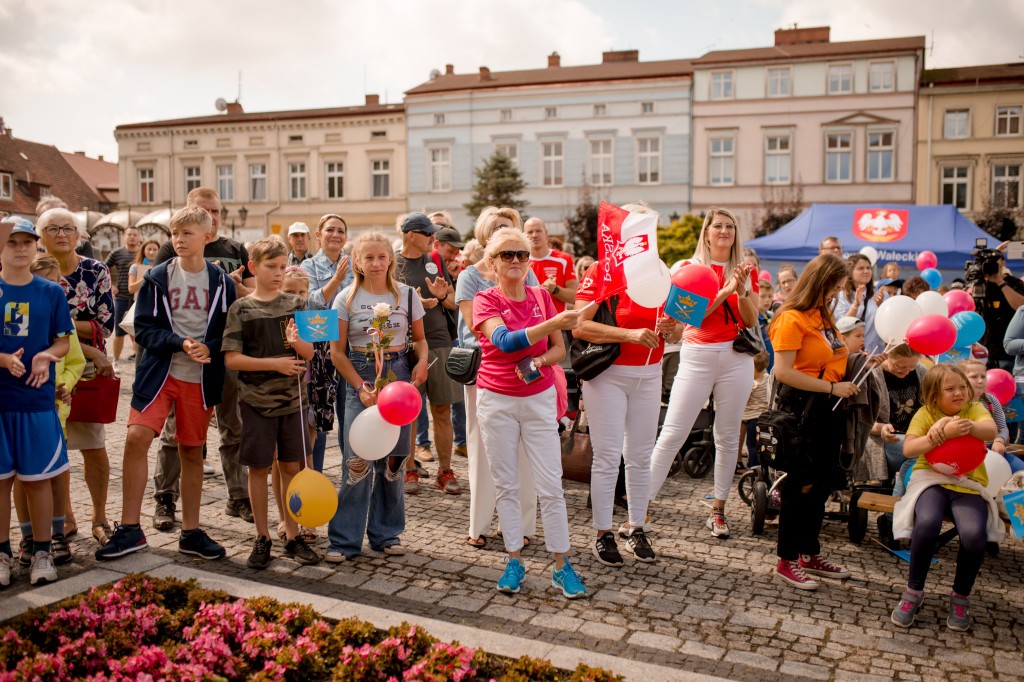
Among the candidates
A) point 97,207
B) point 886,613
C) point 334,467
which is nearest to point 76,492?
point 334,467

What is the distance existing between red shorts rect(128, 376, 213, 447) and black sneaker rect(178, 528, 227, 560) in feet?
1.79

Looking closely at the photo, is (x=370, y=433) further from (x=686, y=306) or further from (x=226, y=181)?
(x=226, y=181)

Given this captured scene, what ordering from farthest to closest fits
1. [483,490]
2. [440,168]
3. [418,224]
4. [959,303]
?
1. [440,168]
2. [959,303]
3. [418,224]
4. [483,490]

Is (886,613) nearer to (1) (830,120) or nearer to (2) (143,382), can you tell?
(2) (143,382)

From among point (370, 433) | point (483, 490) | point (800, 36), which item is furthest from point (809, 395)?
point (800, 36)

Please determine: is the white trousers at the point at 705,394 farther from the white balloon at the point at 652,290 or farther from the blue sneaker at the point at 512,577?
the blue sneaker at the point at 512,577

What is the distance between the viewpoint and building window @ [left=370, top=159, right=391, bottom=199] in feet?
132

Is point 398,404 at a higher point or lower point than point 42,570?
higher

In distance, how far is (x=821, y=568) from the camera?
4.75m

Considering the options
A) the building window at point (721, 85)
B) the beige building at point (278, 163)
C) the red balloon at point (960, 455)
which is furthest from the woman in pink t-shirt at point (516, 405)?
the beige building at point (278, 163)

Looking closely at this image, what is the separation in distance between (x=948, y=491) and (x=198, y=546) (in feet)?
14.2

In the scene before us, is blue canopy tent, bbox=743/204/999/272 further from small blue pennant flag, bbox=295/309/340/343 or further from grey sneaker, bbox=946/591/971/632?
small blue pennant flag, bbox=295/309/340/343

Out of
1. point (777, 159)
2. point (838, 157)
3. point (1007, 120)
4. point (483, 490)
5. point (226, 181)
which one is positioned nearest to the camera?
point (483, 490)

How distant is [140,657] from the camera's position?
10.6ft
